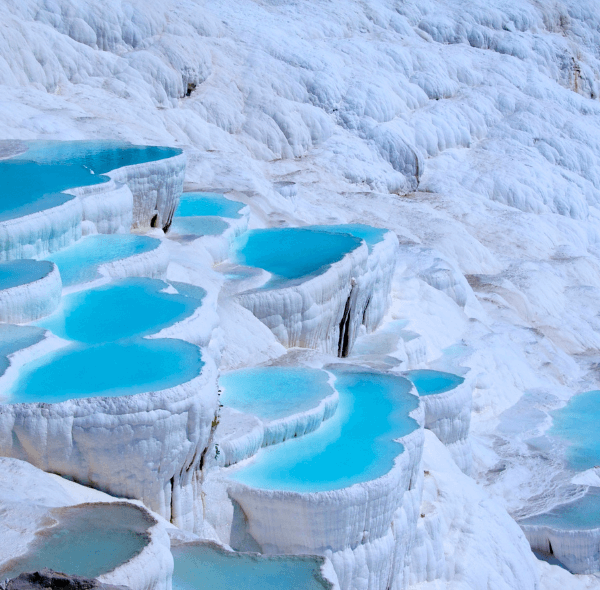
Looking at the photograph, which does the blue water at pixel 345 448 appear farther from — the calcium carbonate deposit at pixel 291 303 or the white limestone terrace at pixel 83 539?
the white limestone terrace at pixel 83 539

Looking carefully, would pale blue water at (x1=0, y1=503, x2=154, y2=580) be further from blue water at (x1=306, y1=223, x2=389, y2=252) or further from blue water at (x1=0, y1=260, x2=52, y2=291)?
blue water at (x1=306, y1=223, x2=389, y2=252)

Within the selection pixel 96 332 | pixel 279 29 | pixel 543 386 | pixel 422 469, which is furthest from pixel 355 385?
pixel 279 29

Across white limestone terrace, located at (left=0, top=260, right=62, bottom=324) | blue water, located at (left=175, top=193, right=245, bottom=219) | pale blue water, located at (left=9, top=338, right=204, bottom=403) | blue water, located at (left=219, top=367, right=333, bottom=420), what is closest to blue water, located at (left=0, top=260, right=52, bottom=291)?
white limestone terrace, located at (left=0, top=260, right=62, bottom=324)

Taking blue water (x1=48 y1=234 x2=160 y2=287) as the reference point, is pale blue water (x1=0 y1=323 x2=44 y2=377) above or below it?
above

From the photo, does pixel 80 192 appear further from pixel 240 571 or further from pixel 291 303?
pixel 240 571

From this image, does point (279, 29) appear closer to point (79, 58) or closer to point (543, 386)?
point (79, 58)

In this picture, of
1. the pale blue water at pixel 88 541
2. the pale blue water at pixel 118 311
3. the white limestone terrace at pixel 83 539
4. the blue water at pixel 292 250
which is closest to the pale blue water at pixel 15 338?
the pale blue water at pixel 118 311

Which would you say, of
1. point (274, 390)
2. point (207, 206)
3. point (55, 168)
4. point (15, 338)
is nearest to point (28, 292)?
point (15, 338)
